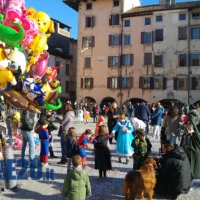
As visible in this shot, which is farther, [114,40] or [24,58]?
[114,40]

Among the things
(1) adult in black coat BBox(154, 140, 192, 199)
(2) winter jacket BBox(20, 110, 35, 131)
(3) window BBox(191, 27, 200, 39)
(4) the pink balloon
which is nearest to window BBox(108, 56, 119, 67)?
(3) window BBox(191, 27, 200, 39)

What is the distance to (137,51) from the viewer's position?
34.2 metres

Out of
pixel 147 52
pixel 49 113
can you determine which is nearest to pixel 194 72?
pixel 147 52

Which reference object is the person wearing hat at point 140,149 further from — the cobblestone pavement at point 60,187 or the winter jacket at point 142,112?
the winter jacket at point 142,112

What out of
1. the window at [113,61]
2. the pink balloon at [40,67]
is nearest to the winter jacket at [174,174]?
the pink balloon at [40,67]

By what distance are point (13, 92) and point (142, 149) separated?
3.64 metres

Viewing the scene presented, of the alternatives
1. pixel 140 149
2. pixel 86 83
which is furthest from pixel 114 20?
pixel 140 149

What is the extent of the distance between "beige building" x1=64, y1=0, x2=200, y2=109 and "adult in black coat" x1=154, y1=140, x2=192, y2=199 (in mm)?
27304

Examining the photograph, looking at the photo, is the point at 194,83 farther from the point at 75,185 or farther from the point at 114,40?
the point at 75,185

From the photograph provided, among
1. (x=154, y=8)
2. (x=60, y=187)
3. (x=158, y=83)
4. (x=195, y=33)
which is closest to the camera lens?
(x=60, y=187)

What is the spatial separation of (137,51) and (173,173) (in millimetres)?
29512

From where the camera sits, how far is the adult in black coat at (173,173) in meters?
5.67

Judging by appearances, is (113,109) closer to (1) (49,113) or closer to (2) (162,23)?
(1) (49,113)

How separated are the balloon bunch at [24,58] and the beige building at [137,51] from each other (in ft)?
81.5
